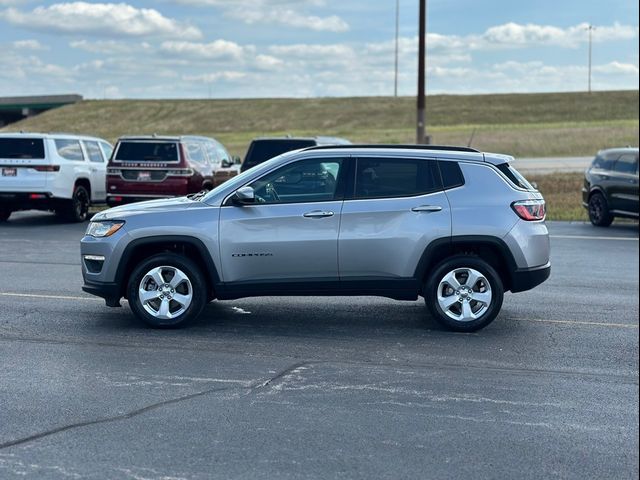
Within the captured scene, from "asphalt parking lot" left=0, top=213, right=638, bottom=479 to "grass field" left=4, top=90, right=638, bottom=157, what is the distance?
5316 centimetres

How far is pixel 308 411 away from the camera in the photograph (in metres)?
6.34

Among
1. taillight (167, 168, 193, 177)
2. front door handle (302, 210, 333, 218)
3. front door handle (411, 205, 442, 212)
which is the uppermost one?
front door handle (411, 205, 442, 212)

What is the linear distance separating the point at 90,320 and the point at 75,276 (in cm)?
306

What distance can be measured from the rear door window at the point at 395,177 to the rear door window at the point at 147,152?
441 inches

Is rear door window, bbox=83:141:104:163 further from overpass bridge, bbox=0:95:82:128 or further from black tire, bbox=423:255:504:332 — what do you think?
overpass bridge, bbox=0:95:82:128

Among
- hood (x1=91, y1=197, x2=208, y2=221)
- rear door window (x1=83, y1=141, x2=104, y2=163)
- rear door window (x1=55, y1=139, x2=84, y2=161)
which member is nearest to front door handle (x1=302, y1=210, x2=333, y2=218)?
hood (x1=91, y1=197, x2=208, y2=221)

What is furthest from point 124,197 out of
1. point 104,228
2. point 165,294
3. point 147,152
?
point 165,294

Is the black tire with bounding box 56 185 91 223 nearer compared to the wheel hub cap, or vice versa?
the wheel hub cap

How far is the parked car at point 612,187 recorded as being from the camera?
760 inches

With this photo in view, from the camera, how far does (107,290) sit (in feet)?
29.7

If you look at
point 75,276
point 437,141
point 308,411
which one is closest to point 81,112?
point 437,141

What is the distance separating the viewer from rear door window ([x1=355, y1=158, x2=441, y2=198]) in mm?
9062

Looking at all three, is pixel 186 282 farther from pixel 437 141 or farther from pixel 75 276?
pixel 437 141

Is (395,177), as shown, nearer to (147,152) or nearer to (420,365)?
(420,365)
